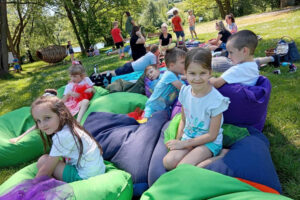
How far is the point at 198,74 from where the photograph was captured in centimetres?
234

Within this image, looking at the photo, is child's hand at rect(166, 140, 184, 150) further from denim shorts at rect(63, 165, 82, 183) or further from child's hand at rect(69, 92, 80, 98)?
child's hand at rect(69, 92, 80, 98)

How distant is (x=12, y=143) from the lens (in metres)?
3.62

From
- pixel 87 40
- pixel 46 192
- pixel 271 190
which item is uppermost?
pixel 87 40

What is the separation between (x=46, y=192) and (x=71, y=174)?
0.46 metres

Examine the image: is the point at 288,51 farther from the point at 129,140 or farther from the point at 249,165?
the point at 129,140

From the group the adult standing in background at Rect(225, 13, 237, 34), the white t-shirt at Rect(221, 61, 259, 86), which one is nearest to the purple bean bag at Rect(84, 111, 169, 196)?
the white t-shirt at Rect(221, 61, 259, 86)

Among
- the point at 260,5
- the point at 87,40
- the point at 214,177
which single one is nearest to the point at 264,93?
the point at 214,177

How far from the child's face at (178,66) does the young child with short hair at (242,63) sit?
83cm

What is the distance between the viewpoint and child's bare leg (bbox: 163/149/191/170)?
7.92ft

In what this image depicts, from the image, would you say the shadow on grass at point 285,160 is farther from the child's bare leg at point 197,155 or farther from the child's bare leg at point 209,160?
the child's bare leg at point 197,155

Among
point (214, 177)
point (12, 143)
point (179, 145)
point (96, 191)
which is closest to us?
point (214, 177)

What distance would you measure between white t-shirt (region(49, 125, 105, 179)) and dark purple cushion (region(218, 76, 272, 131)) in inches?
61.2

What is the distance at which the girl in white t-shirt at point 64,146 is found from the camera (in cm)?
241

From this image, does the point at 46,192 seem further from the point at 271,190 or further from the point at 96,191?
the point at 271,190
